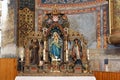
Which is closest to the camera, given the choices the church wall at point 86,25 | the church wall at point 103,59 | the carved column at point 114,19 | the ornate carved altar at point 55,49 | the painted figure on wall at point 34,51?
the carved column at point 114,19

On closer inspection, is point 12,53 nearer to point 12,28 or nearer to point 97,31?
point 12,28

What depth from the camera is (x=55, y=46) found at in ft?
26.8

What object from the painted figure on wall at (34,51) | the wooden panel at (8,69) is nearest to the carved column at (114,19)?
the painted figure on wall at (34,51)

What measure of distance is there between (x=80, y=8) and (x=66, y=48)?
5.08 ft

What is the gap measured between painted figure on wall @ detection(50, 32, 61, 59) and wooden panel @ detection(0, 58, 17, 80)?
3.87 ft

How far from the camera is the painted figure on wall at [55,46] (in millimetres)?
8156

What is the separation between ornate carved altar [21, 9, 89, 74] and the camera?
7.98m

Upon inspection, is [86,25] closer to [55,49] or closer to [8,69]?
[55,49]

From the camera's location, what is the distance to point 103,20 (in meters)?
8.64

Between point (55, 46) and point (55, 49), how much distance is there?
0.08 meters

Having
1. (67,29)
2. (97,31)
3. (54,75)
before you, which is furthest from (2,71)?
(97,31)

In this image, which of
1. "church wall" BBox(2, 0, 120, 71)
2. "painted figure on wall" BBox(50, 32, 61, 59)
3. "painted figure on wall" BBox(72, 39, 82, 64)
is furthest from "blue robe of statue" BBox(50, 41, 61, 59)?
"church wall" BBox(2, 0, 120, 71)

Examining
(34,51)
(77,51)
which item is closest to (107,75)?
(77,51)

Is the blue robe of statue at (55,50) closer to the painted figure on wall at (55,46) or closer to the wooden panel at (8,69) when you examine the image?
the painted figure on wall at (55,46)
